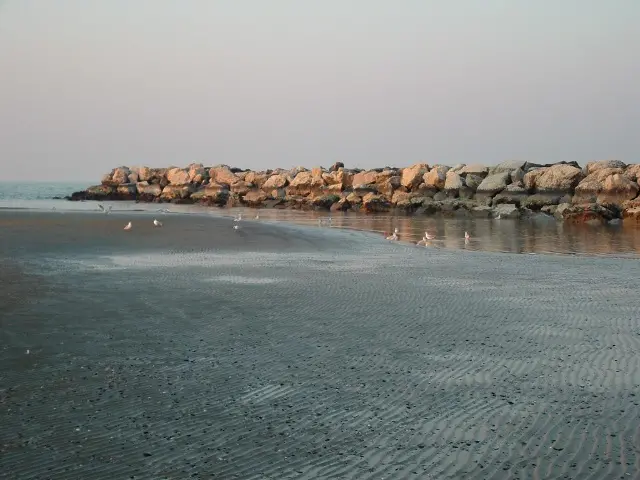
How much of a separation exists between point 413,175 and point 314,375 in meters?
59.2

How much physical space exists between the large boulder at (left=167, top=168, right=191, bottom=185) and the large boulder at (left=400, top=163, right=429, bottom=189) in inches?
1250

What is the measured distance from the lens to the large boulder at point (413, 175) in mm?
65875

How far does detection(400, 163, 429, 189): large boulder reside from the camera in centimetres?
6588

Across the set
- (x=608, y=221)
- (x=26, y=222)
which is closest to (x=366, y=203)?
(x=608, y=221)

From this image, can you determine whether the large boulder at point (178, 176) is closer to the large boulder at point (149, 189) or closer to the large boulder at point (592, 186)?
the large boulder at point (149, 189)

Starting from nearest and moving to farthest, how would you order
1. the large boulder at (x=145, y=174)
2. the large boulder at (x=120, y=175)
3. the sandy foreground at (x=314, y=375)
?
1. the sandy foreground at (x=314, y=375)
2. the large boulder at (x=120, y=175)
3. the large boulder at (x=145, y=174)

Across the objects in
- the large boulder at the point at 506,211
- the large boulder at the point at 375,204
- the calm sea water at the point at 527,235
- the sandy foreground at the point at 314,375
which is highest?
the large boulder at the point at 375,204

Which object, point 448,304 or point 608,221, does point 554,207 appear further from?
point 448,304

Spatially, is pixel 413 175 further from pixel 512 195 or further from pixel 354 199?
pixel 512 195

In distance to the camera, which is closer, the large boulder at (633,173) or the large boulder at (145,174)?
the large boulder at (633,173)

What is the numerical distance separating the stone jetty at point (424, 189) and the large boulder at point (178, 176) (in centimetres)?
13

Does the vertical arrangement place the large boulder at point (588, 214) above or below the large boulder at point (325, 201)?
below

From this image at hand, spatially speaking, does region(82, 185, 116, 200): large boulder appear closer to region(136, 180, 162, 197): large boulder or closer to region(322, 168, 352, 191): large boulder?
region(136, 180, 162, 197): large boulder

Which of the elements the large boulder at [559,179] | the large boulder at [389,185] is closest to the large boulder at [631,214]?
the large boulder at [559,179]
